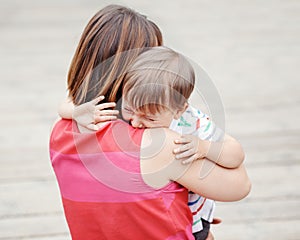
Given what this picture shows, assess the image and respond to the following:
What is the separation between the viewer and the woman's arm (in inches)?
59.8

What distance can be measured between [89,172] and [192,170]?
0.75 feet

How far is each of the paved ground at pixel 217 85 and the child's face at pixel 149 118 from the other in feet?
3.70

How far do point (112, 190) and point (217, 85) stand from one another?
2385 millimetres

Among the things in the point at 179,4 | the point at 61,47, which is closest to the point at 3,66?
the point at 61,47

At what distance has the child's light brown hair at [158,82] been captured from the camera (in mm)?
1484

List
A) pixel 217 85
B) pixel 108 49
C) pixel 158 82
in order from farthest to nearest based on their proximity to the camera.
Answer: pixel 217 85 < pixel 108 49 < pixel 158 82

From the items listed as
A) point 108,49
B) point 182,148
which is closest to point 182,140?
point 182,148

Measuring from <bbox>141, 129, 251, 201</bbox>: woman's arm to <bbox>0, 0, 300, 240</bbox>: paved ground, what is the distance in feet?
3.38

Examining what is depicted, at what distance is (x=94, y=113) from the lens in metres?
1.57

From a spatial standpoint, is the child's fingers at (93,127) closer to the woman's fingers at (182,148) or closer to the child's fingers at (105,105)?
the child's fingers at (105,105)

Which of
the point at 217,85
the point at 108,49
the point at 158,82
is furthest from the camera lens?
the point at 217,85

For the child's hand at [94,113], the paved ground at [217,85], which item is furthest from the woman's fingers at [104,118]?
the paved ground at [217,85]

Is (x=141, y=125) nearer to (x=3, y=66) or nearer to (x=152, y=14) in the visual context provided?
(x=3, y=66)

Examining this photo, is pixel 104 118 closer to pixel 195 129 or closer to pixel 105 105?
pixel 105 105
